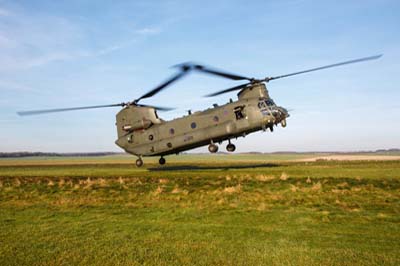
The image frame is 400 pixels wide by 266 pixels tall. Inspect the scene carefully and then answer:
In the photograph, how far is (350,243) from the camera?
1030cm

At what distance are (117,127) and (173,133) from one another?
26.3 feet

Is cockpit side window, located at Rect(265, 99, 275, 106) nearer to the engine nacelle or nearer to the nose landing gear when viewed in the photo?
the nose landing gear

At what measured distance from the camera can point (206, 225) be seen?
13.0 m

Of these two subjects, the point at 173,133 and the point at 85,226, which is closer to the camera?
the point at 85,226

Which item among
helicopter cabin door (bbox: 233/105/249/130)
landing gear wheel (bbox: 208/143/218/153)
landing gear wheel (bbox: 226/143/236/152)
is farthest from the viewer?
landing gear wheel (bbox: 208/143/218/153)

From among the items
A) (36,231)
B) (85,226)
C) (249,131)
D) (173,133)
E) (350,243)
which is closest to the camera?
(350,243)

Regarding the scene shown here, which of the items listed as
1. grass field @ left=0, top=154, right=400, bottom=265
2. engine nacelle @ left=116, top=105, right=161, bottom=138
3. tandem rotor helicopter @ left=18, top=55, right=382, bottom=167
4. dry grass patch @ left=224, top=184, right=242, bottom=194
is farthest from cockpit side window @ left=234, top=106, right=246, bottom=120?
dry grass patch @ left=224, top=184, right=242, bottom=194

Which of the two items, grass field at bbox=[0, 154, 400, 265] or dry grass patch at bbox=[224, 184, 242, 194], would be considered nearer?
grass field at bbox=[0, 154, 400, 265]

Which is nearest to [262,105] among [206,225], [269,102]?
[269,102]

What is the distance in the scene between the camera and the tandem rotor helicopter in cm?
3053

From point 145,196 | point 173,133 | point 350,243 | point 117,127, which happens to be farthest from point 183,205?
point 117,127

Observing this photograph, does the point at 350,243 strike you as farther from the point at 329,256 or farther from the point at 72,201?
the point at 72,201

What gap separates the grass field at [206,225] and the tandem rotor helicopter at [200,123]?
8.91 m

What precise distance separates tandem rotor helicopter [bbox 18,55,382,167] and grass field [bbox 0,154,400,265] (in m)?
8.91
